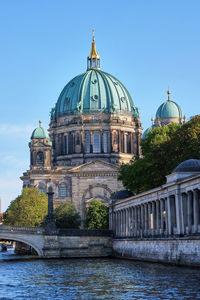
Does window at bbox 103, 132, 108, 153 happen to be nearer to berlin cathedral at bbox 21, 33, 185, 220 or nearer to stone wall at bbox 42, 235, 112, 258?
berlin cathedral at bbox 21, 33, 185, 220

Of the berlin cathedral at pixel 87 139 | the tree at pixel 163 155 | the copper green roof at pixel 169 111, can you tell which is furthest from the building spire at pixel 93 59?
the tree at pixel 163 155

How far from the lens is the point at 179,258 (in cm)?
5084

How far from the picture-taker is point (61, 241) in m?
78.9

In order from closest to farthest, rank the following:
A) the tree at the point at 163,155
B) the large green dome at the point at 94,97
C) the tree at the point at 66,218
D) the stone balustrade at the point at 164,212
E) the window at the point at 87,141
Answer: the stone balustrade at the point at 164,212, the tree at the point at 163,155, the tree at the point at 66,218, the window at the point at 87,141, the large green dome at the point at 94,97

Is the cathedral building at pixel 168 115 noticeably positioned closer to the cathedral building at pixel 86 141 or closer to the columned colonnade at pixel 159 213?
the cathedral building at pixel 86 141

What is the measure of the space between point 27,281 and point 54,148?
98.1 m

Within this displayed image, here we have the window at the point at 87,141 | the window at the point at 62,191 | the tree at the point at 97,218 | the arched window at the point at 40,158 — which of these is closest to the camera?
the tree at the point at 97,218

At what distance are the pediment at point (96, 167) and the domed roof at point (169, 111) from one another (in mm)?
22590

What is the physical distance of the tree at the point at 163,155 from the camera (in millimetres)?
66125

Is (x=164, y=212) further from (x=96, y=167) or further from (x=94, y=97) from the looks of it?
(x=94, y=97)

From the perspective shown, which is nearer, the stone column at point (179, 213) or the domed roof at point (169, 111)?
the stone column at point (179, 213)

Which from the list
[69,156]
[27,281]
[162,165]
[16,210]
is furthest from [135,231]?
[69,156]

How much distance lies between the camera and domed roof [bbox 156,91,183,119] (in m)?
145

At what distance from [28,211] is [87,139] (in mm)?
35683
